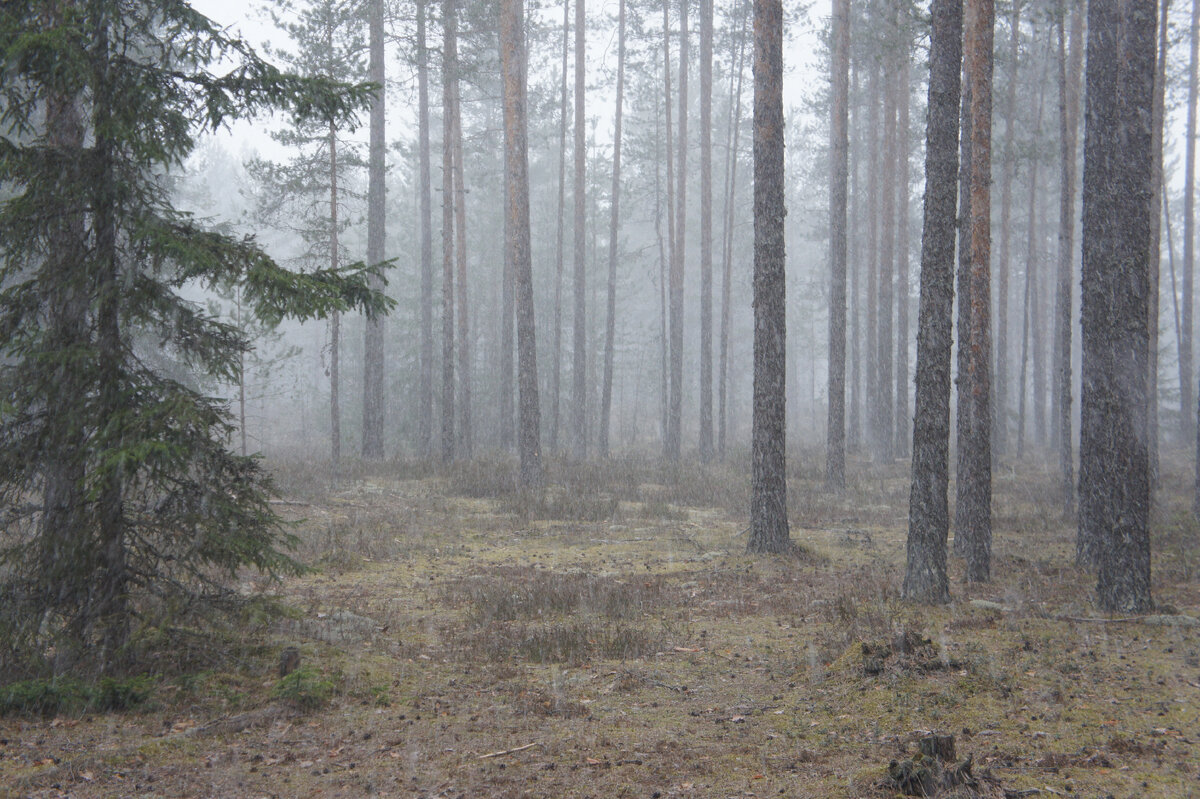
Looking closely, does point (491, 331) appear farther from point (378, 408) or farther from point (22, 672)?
point (22, 672)

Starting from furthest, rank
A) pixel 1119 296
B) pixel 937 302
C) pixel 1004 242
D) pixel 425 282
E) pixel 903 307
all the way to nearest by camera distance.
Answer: pixel 903 307, pixel 1004 242, pixel 425 282, pixel 937 302, pixel 1119 296

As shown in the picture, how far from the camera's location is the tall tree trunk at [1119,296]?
8117 mm

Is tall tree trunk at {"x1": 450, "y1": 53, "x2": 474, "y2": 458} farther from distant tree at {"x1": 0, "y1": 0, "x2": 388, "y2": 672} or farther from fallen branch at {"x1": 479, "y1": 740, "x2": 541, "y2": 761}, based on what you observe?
fallen branch at {"x1": 479, "y1": 740, "x2": 541, "y2": 761}

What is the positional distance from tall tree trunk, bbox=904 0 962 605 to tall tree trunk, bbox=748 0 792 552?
9.07ft

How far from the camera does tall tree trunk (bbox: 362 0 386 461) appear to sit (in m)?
21.7

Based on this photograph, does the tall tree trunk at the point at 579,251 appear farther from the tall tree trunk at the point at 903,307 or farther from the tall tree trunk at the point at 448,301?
the tall tree trunk at the point at 903,307

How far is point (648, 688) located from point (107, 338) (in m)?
4.92

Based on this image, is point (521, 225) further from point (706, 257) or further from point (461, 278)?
point (706, 257)

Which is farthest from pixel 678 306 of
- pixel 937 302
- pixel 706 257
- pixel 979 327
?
pixel 937 302

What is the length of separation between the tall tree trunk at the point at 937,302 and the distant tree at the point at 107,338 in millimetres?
5775

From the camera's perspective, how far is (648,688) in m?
6.35

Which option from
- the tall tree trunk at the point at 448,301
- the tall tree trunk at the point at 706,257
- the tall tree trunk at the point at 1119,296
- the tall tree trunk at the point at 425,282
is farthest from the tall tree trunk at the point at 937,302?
the tall tree trunk at the point at 425,282

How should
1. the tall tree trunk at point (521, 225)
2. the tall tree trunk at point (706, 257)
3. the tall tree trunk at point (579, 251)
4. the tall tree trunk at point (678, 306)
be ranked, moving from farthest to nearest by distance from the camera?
the tall tree trunk at point (678, 306) → the tall tree trunk at point (706, 257) → the tall tree trunk at point (579, 251) → the tall tree trunk at point (521, 225)

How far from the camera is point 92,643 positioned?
237 inches
